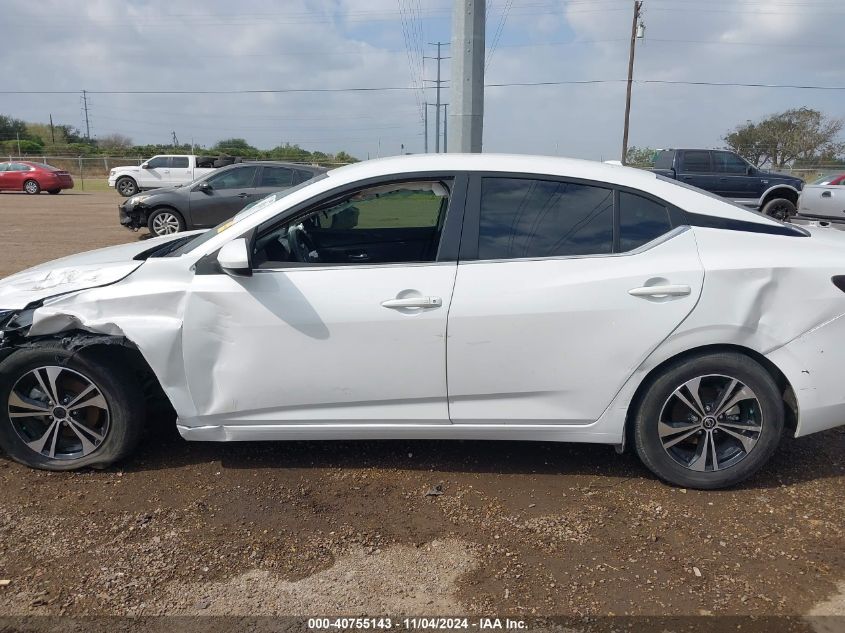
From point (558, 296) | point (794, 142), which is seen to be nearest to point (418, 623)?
point (558, 296)

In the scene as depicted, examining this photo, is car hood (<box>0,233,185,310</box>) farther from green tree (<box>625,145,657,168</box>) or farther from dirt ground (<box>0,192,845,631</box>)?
green tree (<box>625,145,657,168</box>)

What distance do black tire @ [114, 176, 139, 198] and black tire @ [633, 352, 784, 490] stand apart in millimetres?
27450

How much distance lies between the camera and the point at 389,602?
2.64m

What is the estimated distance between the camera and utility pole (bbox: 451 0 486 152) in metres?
7.98

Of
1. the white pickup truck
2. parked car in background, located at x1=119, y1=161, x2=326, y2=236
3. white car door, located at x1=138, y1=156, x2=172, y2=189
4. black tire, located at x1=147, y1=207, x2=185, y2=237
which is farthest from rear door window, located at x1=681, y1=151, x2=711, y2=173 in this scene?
white car door, located at x1=138, y1=156, x2=172, y2=189

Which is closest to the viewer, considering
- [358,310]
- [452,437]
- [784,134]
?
[358,310]

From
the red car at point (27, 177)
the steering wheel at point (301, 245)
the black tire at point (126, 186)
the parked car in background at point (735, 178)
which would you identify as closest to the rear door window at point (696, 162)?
the parked car in background at point (735, 178)

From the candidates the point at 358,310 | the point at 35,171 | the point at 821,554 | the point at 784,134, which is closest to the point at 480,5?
the point at 358,310

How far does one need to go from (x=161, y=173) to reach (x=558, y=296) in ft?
87.0

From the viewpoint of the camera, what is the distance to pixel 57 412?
3549mm

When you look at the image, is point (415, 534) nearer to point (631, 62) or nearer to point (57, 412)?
point (57, 412)

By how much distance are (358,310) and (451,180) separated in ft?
2.77

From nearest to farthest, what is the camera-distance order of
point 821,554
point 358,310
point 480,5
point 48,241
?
1. point 821,554
2. point 358,310
3. point 480,5
4. point 48,241

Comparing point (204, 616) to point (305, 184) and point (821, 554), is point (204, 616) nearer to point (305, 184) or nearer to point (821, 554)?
point (305, 184)
